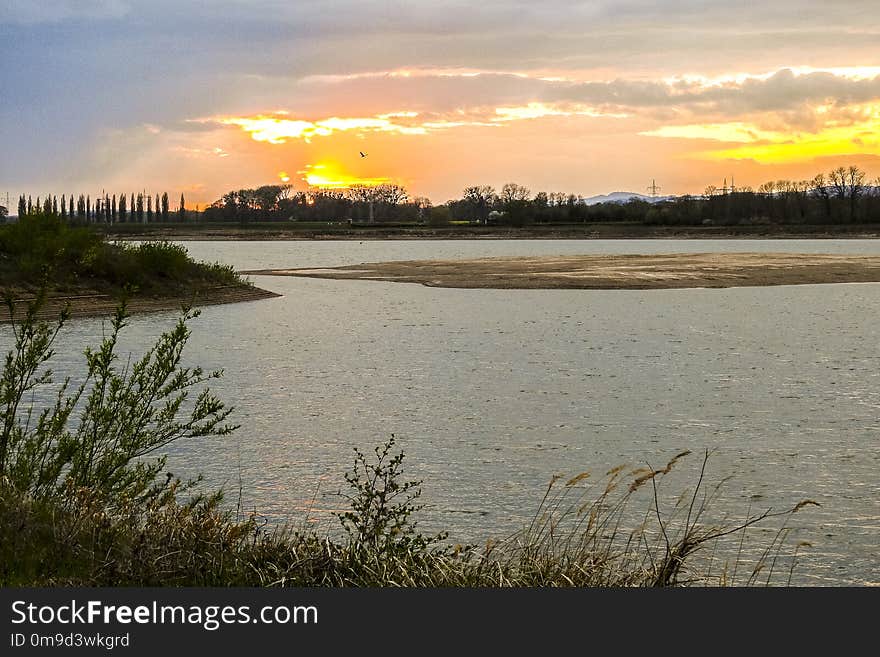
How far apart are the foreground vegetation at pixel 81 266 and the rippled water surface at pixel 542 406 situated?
529 centimetres

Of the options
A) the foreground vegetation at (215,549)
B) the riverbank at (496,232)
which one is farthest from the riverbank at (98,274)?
the riverbank at (496,232)

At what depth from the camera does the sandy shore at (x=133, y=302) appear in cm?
3209

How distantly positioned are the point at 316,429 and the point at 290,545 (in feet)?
21.3

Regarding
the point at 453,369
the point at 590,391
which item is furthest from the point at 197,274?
the point at 590,391

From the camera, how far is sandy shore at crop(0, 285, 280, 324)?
32088mm

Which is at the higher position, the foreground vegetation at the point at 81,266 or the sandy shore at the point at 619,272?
the foreground vegetation at the point at 81,266

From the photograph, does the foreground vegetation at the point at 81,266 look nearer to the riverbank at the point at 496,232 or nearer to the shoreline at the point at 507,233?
the riverbank at the point at 496,232

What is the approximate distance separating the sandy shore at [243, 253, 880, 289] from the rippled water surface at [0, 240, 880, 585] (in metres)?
15.4

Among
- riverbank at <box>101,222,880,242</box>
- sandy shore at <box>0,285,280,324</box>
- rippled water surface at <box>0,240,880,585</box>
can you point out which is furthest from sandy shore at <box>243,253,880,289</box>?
riverbank at <box>101,222,880,242</box>

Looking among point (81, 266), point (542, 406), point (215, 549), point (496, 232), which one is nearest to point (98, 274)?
point (81, 266)

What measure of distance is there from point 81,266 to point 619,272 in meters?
28.6

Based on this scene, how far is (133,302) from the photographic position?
36594 mm

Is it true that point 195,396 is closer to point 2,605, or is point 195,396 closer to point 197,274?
point 2,605

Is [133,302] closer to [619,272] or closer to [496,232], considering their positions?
[619,272]
